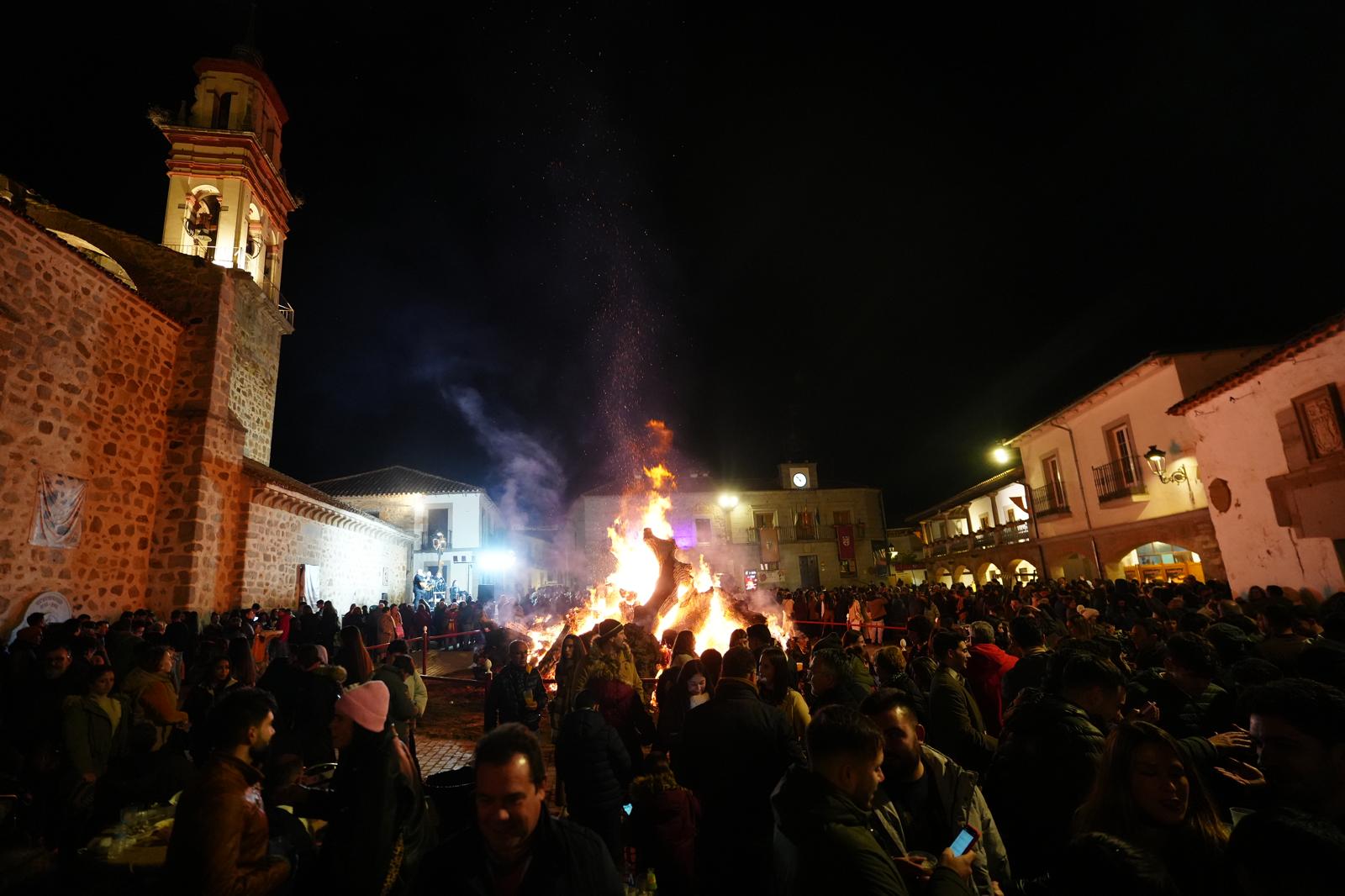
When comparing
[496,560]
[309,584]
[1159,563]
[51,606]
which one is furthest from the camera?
[496,560]

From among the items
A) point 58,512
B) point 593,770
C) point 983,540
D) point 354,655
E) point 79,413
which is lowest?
point 593,770

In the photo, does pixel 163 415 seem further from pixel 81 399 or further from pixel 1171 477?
pixel 1171 477

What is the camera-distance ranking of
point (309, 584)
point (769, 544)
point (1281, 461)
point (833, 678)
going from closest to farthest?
point (833, 678) < point (1281, 461) < point (309, 584) < point (769, 544)

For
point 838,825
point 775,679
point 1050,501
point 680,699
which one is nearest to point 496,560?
point 1050,501

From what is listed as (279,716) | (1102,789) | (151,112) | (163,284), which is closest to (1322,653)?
(1102,789)

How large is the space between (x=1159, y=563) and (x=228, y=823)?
82.6 feet

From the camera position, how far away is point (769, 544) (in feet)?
141

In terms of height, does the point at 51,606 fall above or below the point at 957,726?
above

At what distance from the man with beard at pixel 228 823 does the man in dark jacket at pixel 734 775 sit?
218cm

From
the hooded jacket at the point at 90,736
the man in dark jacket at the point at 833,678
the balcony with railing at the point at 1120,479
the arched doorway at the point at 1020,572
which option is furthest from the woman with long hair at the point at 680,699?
the arched doorway at the point at 1020,572

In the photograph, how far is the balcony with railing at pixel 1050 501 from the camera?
2247 cm

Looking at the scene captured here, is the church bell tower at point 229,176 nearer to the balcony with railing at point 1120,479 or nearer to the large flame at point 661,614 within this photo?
the large flame at point 661,614

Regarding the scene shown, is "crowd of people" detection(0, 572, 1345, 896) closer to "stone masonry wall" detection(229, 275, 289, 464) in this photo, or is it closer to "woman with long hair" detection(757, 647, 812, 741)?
"woman with long hair" detection(757, 647, 812, 741)

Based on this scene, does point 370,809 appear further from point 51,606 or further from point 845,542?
point 845,542
